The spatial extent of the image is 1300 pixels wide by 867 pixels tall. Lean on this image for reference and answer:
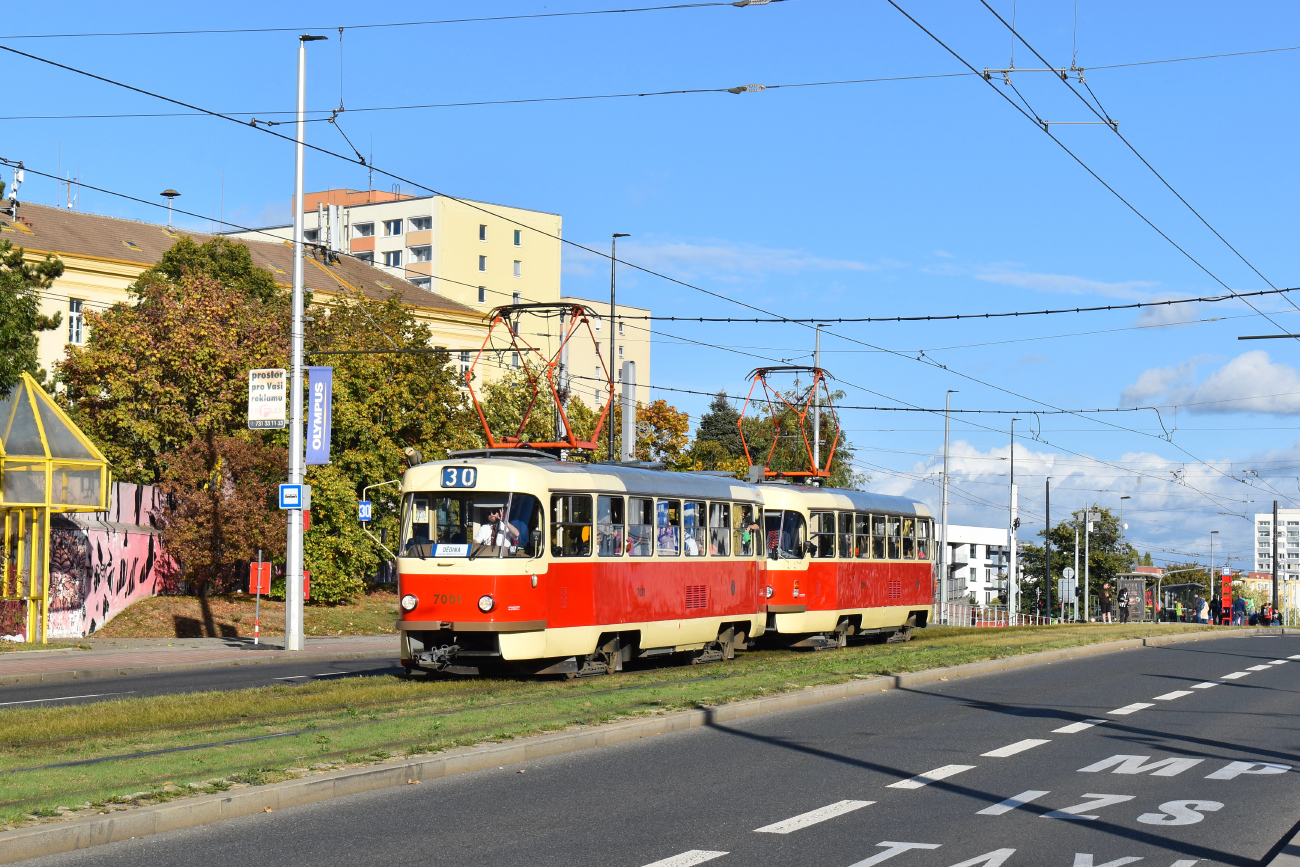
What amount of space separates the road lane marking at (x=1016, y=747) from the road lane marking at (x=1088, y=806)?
2.07 m

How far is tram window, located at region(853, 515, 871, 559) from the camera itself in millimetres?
30422

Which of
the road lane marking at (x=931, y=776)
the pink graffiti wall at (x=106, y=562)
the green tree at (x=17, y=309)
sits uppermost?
the green tree at (x=17, y=309)

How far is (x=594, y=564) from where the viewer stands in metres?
21.2

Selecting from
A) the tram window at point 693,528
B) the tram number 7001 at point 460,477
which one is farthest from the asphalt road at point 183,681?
the tram window at point 693,528

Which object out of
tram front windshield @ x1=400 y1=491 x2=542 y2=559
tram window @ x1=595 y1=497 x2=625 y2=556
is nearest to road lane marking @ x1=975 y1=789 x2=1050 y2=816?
tram front windshield @ x1=400 y1=491 x2=542 y2=559

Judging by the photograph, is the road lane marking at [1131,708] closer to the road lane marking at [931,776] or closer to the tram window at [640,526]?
the road lane marking at [931,776]

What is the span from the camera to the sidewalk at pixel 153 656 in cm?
2344

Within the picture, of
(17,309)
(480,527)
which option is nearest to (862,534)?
(480,527)

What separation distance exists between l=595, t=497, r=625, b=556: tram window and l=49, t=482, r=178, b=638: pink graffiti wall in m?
16.1

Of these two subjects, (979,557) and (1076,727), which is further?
(979,557)

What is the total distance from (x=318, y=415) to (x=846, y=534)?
10782 mm

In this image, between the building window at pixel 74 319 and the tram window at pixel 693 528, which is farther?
the building window at pixel 74 319

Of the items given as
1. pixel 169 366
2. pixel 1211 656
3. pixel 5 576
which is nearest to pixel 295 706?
pixel 5 576

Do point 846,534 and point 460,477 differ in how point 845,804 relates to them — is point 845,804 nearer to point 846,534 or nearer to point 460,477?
point 460,477
